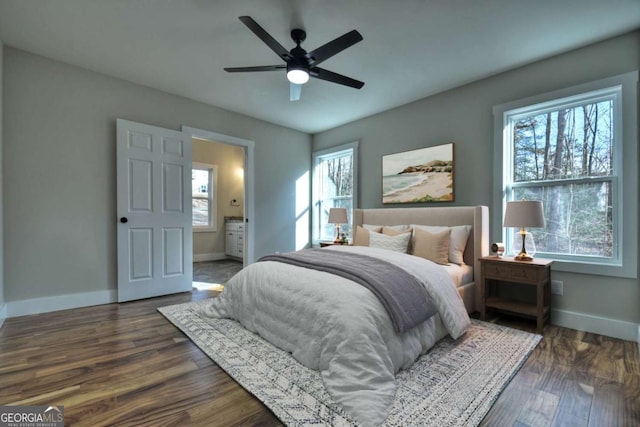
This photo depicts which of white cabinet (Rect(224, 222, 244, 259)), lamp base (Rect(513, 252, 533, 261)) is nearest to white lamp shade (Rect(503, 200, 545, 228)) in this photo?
lamp base (Rect(513, 252, 533, 261))

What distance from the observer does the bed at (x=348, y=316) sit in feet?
5.29

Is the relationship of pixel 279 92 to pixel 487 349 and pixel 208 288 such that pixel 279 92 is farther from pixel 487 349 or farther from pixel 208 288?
pixel 487 349

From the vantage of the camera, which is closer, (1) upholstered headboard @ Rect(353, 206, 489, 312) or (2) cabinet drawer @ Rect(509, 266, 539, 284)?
(2) cabinet drawer @ Rect(509, 266, 539, 284)

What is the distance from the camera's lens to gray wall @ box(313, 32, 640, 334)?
2.57 meters

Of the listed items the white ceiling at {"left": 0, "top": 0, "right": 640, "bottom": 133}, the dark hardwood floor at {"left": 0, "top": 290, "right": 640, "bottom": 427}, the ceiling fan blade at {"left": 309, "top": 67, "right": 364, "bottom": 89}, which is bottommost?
the dark hardwood floor at {"left": 0, "top": 290, "right": 640, "bottom": 427}

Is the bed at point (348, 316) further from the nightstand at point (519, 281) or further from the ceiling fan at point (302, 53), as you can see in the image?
the ceiling fan at point (302, 53)

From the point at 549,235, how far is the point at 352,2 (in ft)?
9.42

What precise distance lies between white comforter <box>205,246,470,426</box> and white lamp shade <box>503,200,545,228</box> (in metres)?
0.86

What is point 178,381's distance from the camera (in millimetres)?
1807

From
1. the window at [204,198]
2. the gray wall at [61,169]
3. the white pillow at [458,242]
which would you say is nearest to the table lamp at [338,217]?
the white pillow at [458,242]

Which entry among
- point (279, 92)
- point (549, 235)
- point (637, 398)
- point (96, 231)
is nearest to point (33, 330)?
point (96, 231)

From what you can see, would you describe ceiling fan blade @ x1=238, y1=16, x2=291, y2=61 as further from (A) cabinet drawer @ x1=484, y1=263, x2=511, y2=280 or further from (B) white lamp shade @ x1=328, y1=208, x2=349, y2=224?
(A) cabinet drawer @ x1=484, y1=263, x2=511, y2=280

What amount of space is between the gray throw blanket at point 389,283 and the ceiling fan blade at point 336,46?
1652 millimetres

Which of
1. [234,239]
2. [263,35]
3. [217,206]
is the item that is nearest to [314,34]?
[263,35]
